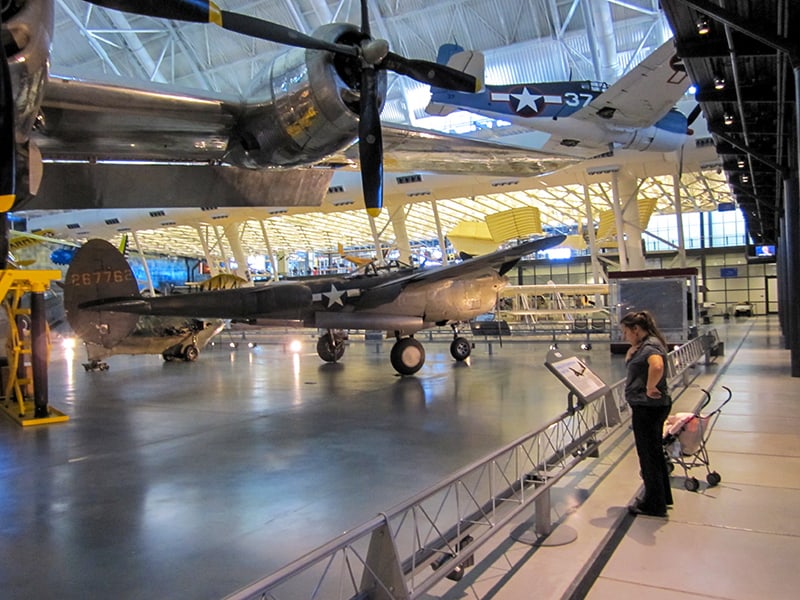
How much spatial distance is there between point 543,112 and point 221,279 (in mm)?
11818

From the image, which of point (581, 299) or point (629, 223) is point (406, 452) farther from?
point (581, 299)

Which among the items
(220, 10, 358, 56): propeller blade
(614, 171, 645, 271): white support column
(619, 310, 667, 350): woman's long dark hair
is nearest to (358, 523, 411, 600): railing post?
(619, 310, 667, 350): woman's long dark hair

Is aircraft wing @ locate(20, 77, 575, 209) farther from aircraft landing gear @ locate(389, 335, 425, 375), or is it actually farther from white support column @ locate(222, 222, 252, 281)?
white support column @ locate(222, 222, 252, 281)

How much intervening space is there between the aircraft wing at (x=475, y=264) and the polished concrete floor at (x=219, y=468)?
2.18 metres

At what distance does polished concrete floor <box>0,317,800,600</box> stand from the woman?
0.17 metres

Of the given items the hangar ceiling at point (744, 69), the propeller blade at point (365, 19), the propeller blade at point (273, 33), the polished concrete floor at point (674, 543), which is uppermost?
the hangar ceiling at point (744, 69)

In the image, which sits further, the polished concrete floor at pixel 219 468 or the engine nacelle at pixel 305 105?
Result: the engine nacelle at pixel 305 105

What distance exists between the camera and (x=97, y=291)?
1019 centimetres

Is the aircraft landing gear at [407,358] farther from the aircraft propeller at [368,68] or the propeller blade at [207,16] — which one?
the propeller blade at [207,16]

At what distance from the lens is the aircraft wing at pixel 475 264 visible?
11.5 m

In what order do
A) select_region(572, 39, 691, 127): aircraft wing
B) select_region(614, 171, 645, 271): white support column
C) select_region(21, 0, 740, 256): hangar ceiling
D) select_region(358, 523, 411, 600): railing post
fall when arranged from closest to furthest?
select_region(358, 523, 411, 600): railing post
select_region(572, 39, 691, 127): aircraft wing
select_region(614, 171, 645, 271): white support column
select_region(21, 0, 740, 256): hangar ceiling

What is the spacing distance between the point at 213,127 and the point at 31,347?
204 inches

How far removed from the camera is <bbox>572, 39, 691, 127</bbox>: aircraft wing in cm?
1301

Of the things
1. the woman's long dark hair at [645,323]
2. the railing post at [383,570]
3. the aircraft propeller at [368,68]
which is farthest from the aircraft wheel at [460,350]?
the railing post at [383,570]
